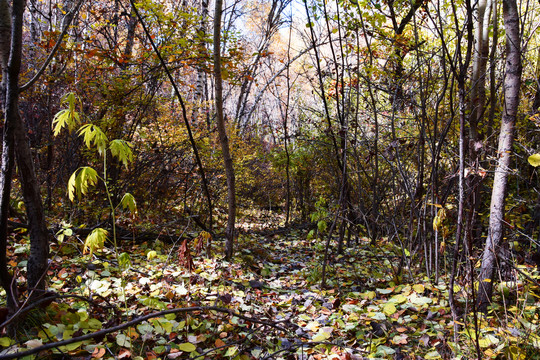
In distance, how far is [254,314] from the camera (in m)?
2.49

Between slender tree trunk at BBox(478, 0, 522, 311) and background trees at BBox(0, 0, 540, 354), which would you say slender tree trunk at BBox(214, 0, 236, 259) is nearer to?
background trees at BBox(0, 0, 540, 354)

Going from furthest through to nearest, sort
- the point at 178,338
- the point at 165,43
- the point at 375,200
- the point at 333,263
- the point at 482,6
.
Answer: the point at 165,43 → the point at 375,200 → the point at 333,263 → the point at 482,6 → the point at 178,338

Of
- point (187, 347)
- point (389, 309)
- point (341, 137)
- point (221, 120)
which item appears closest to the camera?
point (187, 347)

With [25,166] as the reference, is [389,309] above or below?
below

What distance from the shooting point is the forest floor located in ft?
5.88

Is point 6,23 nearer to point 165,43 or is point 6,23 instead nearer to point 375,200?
point 165,43

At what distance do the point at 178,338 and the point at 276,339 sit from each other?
2.06 ft

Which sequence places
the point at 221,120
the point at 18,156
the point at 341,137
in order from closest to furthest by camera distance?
the point at 18,156 → the point at 221,120 → the point at 341,137

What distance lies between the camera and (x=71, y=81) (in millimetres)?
4289

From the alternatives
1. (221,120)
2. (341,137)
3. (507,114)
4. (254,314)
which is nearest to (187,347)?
(254,314)

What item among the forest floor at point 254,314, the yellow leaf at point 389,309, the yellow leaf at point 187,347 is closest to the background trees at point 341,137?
the forest floor at point 254,314

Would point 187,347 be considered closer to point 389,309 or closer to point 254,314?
point 254,314

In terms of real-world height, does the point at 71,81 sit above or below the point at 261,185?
above

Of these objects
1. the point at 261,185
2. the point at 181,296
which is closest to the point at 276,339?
the point at 181,296
